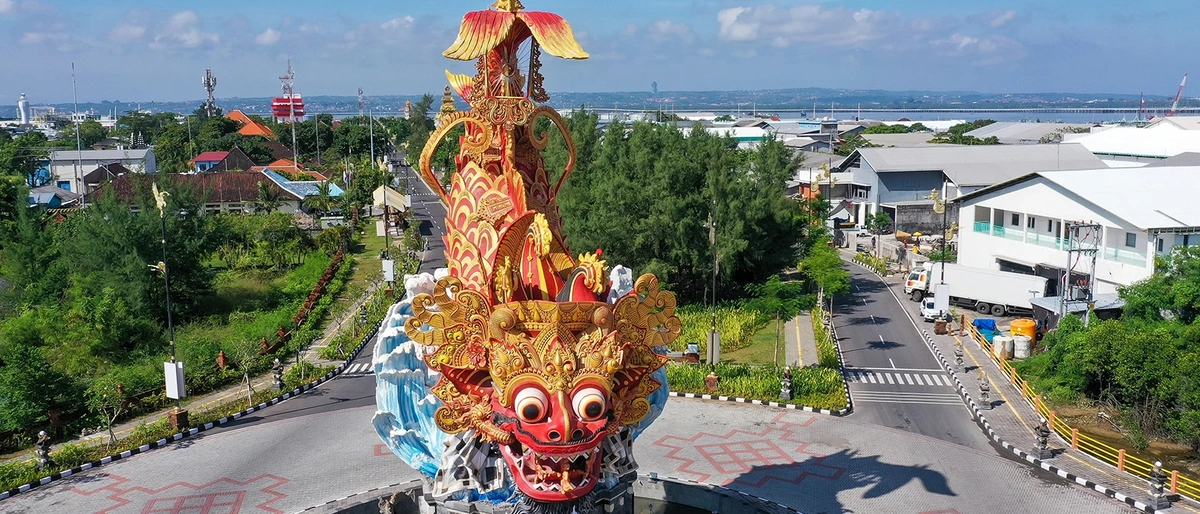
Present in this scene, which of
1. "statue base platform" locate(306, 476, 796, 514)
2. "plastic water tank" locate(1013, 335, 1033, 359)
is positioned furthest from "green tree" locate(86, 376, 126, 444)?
"plastic water tank" locate(1013, 335, 1033, 359)

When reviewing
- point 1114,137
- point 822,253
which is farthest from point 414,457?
point 1114,137

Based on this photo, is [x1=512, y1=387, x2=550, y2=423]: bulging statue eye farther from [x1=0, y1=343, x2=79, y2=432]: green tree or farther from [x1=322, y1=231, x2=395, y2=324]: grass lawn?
[x1=322, y1=231, x2=395, y2=324]: grass lawn

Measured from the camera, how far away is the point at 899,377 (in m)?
25.3

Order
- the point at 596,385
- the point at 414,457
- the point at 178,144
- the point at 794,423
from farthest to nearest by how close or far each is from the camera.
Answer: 1. the point at 178,144
2. the point at 794,423
3. the point at 414,457
4. the point at 596,385

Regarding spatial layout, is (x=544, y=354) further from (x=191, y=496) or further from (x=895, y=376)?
(x=895, y=376)

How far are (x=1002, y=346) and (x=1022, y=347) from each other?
58 cm

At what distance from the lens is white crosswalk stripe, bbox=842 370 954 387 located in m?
24.8

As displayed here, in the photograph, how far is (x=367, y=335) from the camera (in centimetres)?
2945

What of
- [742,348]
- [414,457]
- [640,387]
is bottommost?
[742,348]

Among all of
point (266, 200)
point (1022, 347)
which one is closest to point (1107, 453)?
point (1022, 347)

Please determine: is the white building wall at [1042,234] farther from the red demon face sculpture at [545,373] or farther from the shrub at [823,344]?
the red demon face sculpture at [545,373]

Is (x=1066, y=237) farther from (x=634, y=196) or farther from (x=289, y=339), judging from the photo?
(x=289, y=339)

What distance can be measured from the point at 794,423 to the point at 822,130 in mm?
105201

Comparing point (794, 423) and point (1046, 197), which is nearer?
point (794, 423)
